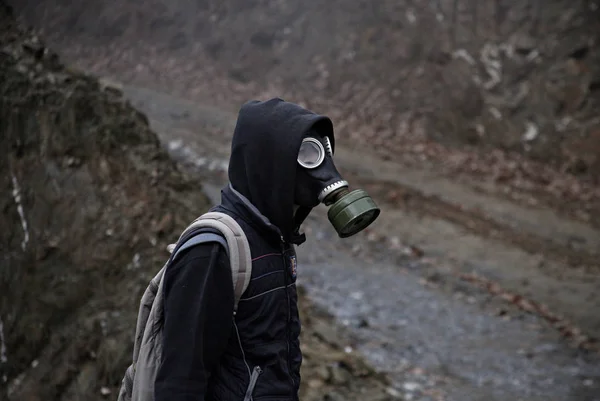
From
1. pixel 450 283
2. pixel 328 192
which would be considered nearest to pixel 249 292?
pixel 328 192

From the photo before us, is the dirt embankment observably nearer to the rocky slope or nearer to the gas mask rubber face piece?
the gas mask rubber face piece

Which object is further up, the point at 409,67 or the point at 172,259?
the point at 409,67

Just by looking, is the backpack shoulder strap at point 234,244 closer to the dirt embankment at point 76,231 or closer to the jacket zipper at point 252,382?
the jacket zipper at point 252,382

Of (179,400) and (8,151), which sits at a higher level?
(8,151)

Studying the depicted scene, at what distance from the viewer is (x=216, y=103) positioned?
16703 mm

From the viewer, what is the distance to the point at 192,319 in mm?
2045

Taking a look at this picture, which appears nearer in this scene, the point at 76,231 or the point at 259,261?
the point at 259,261

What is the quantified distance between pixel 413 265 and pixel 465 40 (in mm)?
9234

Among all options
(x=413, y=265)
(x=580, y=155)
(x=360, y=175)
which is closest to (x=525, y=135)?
(x=580, y=155)

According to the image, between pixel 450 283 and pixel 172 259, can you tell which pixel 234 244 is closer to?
pixel 172 259

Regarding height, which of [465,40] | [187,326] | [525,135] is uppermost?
[465,40]

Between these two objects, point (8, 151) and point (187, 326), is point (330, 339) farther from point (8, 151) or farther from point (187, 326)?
point (187, 326)

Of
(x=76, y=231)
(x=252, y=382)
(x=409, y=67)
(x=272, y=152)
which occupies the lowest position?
(x=252, y=382)

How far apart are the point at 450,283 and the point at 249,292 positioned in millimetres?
7170
